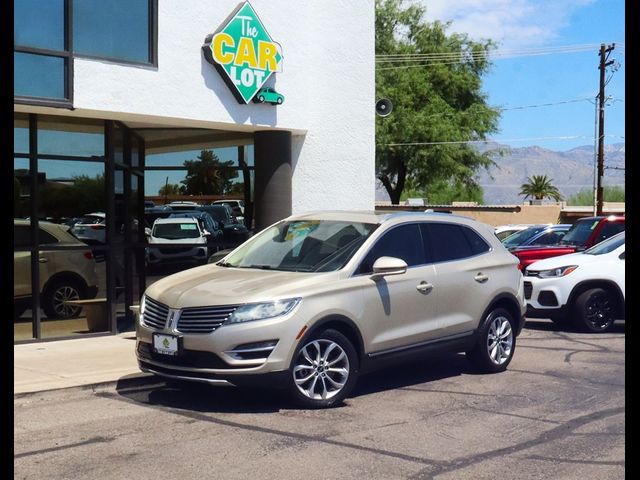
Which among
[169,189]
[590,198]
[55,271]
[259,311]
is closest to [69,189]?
[55,271]

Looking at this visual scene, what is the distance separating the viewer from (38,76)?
39.0 ft

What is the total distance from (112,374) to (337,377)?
281cm

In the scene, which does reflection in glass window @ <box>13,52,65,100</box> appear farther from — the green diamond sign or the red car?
the red car

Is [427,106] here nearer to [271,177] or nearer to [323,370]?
[271,177]

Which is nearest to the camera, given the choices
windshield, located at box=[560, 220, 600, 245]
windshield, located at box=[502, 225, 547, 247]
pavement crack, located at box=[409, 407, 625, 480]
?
pavement crack, located at box=[409, 407, 625, 480]

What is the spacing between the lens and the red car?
17.6m

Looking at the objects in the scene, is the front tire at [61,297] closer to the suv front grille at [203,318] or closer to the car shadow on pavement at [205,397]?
the car shadow on pavement at [205,397]

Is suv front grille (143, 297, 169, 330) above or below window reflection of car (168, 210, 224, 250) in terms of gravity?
below

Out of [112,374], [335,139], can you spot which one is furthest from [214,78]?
[112,374]

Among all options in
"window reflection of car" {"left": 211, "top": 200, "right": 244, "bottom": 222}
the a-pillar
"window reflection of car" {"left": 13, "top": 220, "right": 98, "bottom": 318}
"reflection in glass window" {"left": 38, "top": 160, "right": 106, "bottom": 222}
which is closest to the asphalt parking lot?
"window reflection of car" {"left": 13, "top": 220, "right": 98, "bottom": 318}

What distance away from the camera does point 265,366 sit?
8.05 metres

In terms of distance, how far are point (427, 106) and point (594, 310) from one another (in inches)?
1647

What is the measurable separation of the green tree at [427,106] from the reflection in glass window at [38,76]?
42308 millimetres

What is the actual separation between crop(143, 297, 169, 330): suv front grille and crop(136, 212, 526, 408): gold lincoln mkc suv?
12 mm
